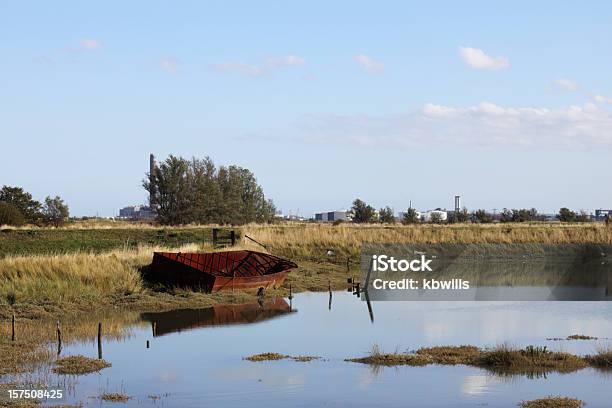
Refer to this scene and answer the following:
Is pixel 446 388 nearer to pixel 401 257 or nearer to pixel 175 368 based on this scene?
pixel 175 368

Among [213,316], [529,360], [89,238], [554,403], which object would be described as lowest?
[554,403]

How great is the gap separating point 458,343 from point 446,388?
5707mm

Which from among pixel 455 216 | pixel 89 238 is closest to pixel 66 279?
pixel 89 238

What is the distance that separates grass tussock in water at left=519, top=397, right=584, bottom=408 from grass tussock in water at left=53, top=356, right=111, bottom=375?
8.74 metres

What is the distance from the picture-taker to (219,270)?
124ft

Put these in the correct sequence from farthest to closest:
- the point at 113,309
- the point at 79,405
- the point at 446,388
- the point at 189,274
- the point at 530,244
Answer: the point at 530,244 < the point at 189,274 < the point at 113,309 < the point at 446,388 < the point at 79,405

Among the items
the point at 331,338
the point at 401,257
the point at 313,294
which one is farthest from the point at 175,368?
the point at 401,257

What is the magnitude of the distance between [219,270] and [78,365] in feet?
64.2

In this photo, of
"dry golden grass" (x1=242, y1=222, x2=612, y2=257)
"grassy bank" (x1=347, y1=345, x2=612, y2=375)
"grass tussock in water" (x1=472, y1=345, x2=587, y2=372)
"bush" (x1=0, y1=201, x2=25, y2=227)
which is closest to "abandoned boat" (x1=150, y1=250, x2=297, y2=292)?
"dry golden grass" (x1=242, y1=222, x2=612, y2=257)

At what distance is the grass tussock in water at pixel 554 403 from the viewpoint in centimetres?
1505

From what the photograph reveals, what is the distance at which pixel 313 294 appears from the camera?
1403 inches

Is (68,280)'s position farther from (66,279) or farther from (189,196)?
(189,196)

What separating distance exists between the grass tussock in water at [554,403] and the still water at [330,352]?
0.39 m

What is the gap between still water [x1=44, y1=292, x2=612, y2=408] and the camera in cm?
1597
